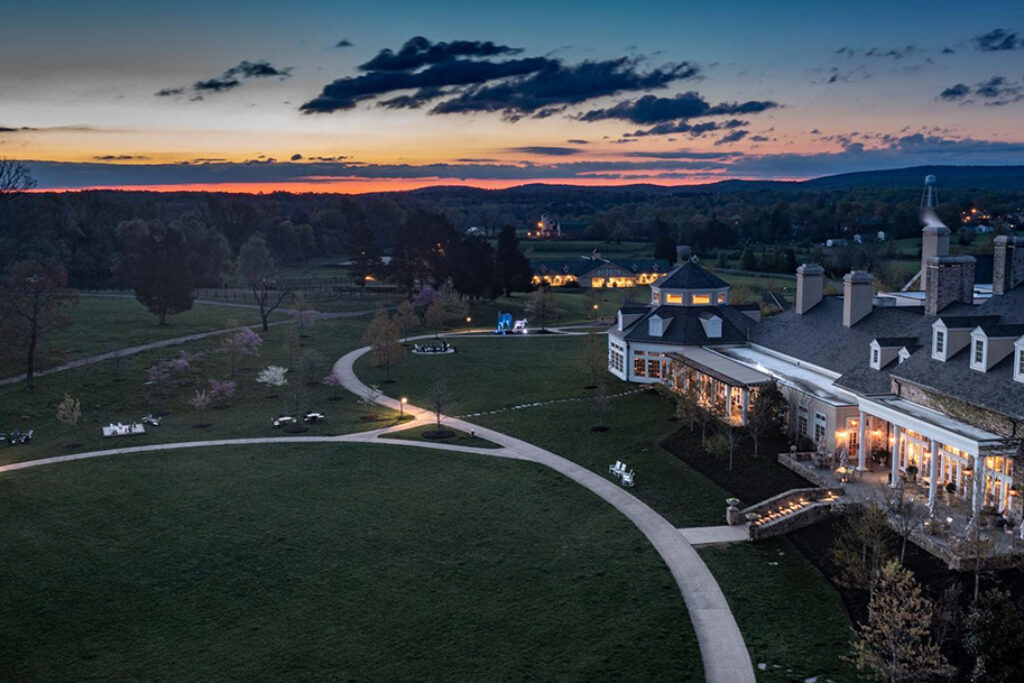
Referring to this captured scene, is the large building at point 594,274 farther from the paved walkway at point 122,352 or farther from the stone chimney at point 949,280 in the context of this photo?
the stone chimney at point 949,280

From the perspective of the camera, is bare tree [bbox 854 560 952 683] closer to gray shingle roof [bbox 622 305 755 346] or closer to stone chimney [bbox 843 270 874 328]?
stone chimney [bbox 843 270 874 328]

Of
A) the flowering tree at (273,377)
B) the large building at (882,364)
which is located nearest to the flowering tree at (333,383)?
the flowering tree at (273,377)

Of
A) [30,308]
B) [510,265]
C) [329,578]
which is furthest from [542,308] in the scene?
[329,578]

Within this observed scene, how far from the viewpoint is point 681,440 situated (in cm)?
4306

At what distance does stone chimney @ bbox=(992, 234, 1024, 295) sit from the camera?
37.4m

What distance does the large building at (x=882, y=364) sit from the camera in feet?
97.5

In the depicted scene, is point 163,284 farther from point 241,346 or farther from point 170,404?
point 170,404

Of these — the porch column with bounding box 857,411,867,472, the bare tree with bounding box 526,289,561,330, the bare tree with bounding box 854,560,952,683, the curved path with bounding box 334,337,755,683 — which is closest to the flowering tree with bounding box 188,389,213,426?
the curved path with bounding box 334,337,755,683

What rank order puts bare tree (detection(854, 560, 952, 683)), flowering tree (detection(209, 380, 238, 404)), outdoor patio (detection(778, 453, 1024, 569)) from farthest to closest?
flowering tree (detection(209, 380, 238, 404)) → outdoor patio (detection(778, 453, 1024, 569)) → bare tree (detection(854, 560, 952, 683))

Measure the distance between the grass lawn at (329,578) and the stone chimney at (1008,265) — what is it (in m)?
21.8

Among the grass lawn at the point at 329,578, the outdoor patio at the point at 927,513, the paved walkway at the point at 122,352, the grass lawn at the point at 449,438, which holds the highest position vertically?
the paved walkway at the point at 122,352

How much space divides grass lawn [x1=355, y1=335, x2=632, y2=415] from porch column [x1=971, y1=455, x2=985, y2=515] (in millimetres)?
30313

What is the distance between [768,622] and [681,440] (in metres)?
19.5

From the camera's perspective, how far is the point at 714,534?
101 feet
